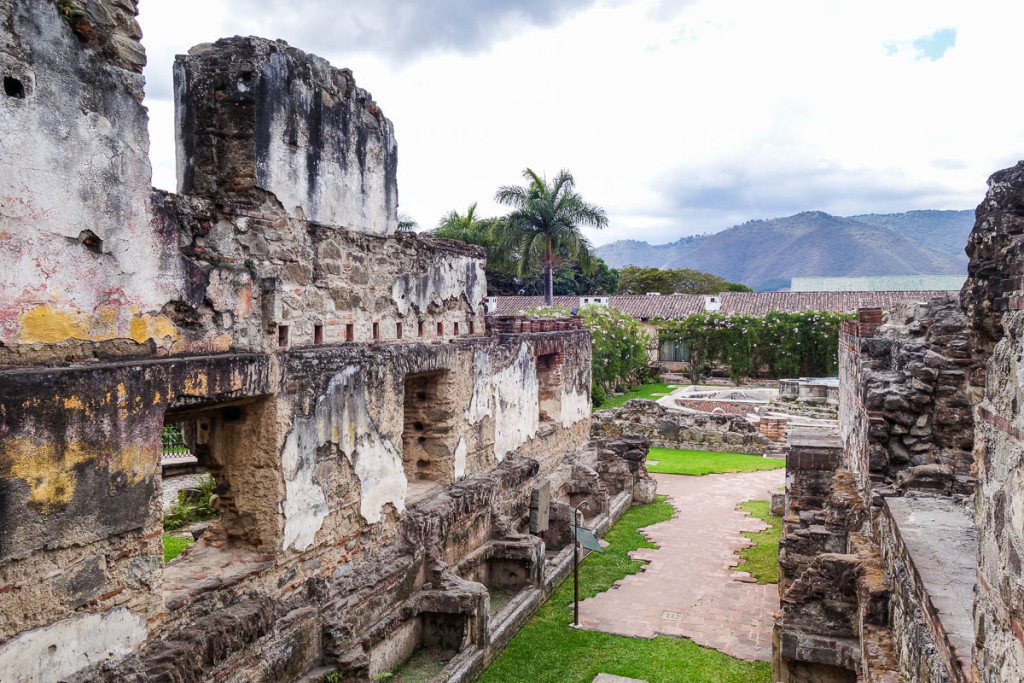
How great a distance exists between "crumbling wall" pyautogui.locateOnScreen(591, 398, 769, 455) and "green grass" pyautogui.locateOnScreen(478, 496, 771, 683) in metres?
8.76

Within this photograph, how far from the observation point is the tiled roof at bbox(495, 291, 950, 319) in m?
29.8

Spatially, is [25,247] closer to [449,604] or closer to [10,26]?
[10,26]

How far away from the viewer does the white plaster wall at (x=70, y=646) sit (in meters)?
3.04

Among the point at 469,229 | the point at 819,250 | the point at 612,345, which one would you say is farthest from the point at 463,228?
the point at 819,250

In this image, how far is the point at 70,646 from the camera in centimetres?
326

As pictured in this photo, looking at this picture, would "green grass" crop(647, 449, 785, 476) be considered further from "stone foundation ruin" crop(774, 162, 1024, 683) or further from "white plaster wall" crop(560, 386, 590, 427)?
"stone foundation ruin" crop(774, 162, 1024, 683)

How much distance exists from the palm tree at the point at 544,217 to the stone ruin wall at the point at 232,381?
16.0 meters

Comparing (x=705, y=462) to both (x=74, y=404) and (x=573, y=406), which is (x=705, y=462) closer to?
(x=573, y=406)

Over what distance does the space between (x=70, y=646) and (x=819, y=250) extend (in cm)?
16755

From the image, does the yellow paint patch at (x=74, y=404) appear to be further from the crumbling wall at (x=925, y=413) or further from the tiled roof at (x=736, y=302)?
the tiled roof at (x=736, y=302)

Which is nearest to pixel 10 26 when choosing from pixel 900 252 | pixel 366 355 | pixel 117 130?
pixel 117 130

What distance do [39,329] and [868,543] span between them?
206 inches

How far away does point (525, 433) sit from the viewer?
9000 millimetres

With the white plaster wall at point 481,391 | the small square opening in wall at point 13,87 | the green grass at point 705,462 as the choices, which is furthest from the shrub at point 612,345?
the small square opening in wall at point 13,87
